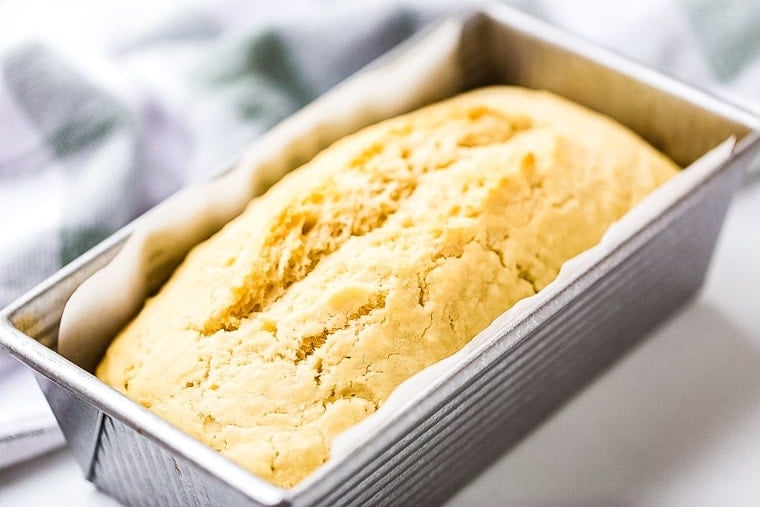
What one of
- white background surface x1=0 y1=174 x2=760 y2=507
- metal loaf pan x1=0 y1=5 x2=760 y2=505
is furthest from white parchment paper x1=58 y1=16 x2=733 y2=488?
white background surface x1=0 y1=174 x2=760 y2=507

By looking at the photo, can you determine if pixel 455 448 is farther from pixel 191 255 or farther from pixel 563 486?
pixel 191 255

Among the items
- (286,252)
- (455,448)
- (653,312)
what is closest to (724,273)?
(653,312)

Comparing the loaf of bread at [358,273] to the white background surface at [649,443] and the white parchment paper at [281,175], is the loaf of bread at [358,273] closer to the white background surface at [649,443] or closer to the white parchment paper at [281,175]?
the white parchment paper at [281,175]

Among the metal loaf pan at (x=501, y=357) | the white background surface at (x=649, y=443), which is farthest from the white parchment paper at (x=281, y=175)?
the white background surface at (x=649, y=443)

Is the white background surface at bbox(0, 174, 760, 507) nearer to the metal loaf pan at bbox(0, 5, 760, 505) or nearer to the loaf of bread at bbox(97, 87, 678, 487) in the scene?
the metal loaf pan at bbox(0, 5, 760, 505)

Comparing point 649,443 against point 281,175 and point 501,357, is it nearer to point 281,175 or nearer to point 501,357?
point 501,357

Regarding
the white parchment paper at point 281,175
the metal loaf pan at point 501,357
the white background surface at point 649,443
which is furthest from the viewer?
the white background surface at point 649,443

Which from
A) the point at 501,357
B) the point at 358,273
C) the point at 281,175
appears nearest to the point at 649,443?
the point at 501,357
